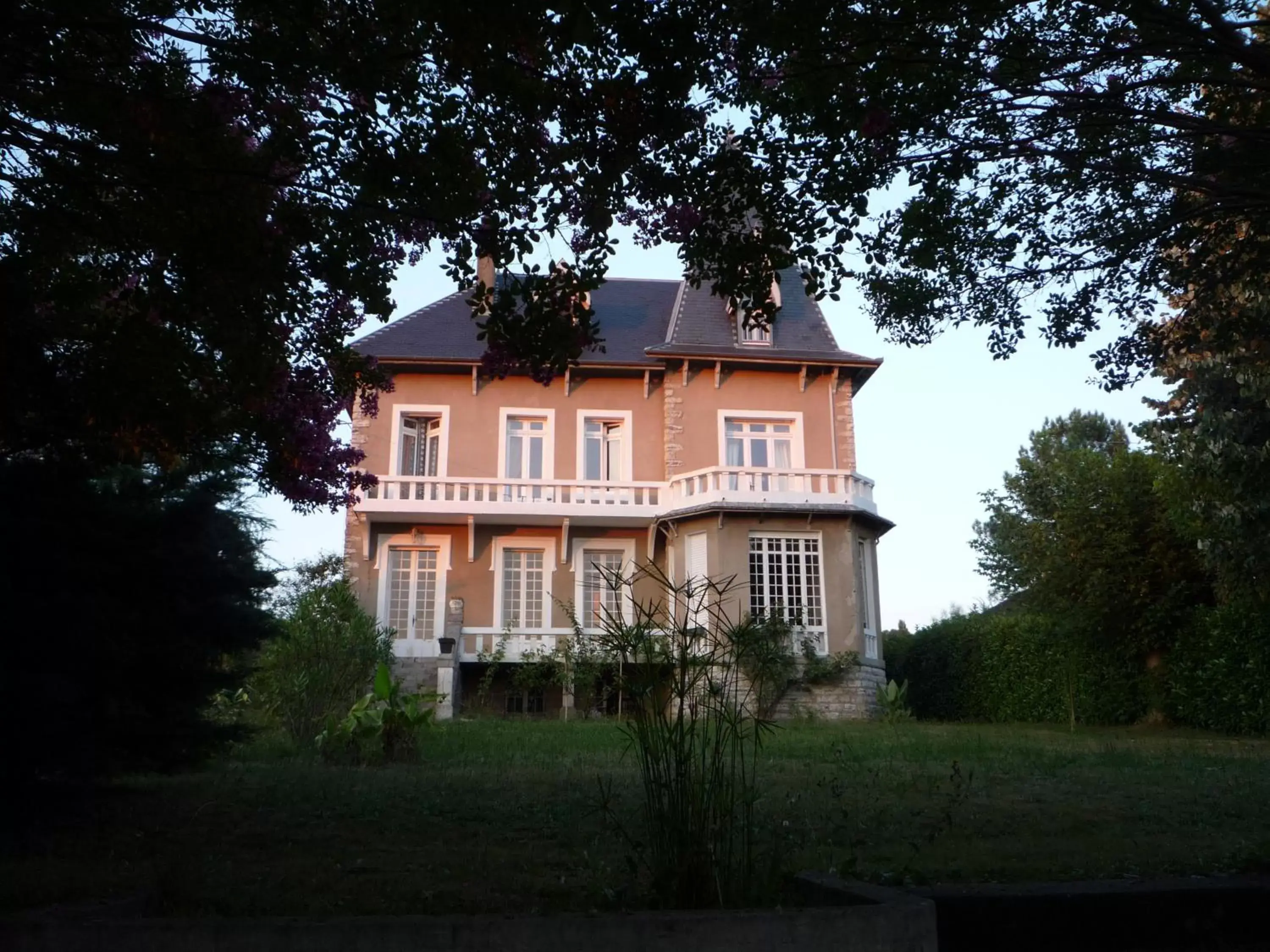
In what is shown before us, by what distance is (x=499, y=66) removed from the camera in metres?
6.03

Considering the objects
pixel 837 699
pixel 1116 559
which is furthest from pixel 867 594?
pixel 1116 559

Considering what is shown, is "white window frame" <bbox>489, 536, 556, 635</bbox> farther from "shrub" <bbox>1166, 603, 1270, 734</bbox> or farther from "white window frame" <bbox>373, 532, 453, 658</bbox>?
"shrub" <bbox>1166, 603, 1270, 734</bbox>

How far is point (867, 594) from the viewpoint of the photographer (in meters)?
23.7

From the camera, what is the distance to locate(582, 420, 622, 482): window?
25.2m

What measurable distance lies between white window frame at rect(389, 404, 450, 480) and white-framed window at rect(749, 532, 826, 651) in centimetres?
711

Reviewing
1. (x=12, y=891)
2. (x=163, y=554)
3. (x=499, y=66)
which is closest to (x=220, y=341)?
(x=163, y=554)

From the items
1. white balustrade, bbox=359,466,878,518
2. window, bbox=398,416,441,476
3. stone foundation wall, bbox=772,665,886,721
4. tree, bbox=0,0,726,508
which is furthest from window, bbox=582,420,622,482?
tree, bbox=0,0,726,508

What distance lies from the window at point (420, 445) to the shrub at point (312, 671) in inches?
290

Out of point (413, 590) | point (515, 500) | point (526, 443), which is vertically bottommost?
point (413, 590)

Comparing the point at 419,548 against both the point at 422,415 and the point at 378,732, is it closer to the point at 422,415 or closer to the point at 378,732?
the point at 422,415

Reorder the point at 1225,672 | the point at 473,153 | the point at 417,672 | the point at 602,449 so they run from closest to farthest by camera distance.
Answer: the point at 473,153, the point at 1225,672, the point at 417,672, the point at 602,449

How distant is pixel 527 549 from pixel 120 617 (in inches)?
711

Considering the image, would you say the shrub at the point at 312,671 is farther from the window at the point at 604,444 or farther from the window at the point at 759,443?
the window at the point at 759,443

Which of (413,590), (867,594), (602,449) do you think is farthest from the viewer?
(602,449)
